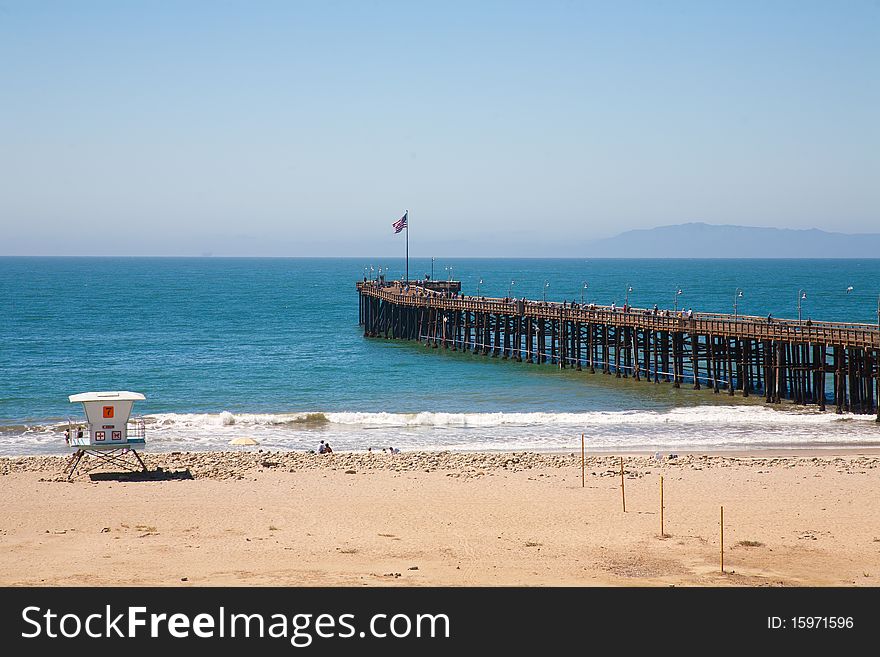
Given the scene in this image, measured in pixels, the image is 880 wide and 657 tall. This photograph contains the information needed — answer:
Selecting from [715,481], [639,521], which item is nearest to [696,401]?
[715,481]

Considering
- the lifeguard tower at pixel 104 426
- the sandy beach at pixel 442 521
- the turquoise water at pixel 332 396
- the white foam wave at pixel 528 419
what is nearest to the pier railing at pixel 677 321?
the turquoise water at pixel 332 396

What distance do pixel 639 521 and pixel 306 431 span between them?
62.3 ft

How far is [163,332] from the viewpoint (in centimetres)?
8162

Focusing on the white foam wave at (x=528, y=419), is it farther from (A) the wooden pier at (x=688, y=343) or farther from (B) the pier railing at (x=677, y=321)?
(B) the pier railing at (x=677, y=321)

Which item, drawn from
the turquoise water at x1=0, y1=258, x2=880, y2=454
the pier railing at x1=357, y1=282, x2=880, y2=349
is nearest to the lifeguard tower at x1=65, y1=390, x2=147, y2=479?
the turquoise water at x1=0, y1=258, x2=880, y2=454

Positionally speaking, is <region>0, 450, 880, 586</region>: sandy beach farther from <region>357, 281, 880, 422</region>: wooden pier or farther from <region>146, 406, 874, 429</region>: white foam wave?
<region>357, 281, 880, 422</region>: wooden pier

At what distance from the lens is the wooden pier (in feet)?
136

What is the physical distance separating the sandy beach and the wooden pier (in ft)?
37.4

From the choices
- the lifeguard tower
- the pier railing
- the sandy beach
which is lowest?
the sandy beach

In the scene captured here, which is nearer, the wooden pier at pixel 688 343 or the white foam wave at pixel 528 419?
the white foam wave at pixel 528 419

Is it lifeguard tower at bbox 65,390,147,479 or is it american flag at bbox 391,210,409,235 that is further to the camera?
american flag at bbox 391,210,409,235

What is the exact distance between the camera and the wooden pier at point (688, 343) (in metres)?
41.4

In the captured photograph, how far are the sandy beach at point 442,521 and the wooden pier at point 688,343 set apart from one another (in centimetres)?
1140
